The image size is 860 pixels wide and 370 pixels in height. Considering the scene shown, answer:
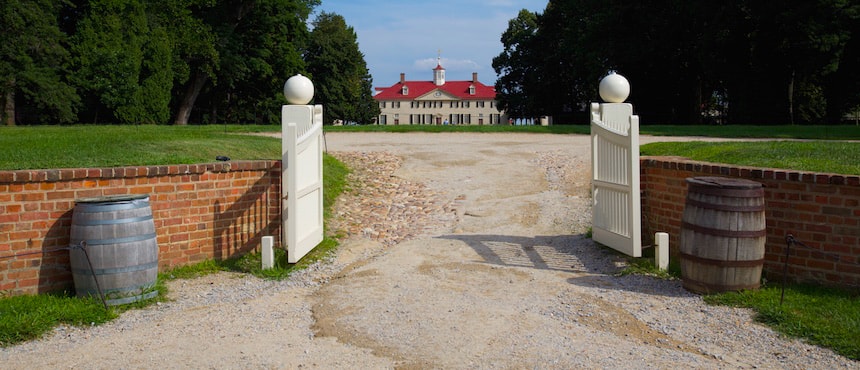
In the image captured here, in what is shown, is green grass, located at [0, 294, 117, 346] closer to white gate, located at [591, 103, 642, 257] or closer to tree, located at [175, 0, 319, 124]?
A: white gate, located at [591, 103, 642, 257]

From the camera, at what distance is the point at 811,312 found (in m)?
5.59

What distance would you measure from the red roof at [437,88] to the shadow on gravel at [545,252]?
10866 cm

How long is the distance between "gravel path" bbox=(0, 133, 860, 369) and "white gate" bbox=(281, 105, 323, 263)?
0.41 metres

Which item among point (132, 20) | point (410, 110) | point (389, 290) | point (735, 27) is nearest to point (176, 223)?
point (389, 290)

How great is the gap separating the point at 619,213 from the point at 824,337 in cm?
304

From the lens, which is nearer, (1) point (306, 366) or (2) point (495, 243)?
Result: (1) point (306, 366)

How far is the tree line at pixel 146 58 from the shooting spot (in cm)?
2572

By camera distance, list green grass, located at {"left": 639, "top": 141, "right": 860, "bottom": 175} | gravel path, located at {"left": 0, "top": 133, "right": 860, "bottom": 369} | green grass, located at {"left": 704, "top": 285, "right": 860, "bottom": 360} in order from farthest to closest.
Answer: green grass, located at {"left": 639, "top": 141, "right": 860, "bottom": 175}, green grass, located at {"left": 704, "top": 285, "right": 860, "bottom": 360}, gravel path, located at {"left": 0, "top": 133, "right": 860, "bottom": 369}

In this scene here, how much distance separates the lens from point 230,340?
5.24 metres

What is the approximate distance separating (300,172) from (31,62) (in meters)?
26.2

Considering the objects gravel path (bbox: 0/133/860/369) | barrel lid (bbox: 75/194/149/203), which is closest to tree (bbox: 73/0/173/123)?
gravel path (bbox: 0/133/860/369)

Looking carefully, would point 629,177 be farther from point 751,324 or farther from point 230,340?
point 230,340

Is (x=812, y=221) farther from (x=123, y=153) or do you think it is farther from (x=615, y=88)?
(x=123, y=153)

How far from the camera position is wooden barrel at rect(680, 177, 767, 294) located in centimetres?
604
